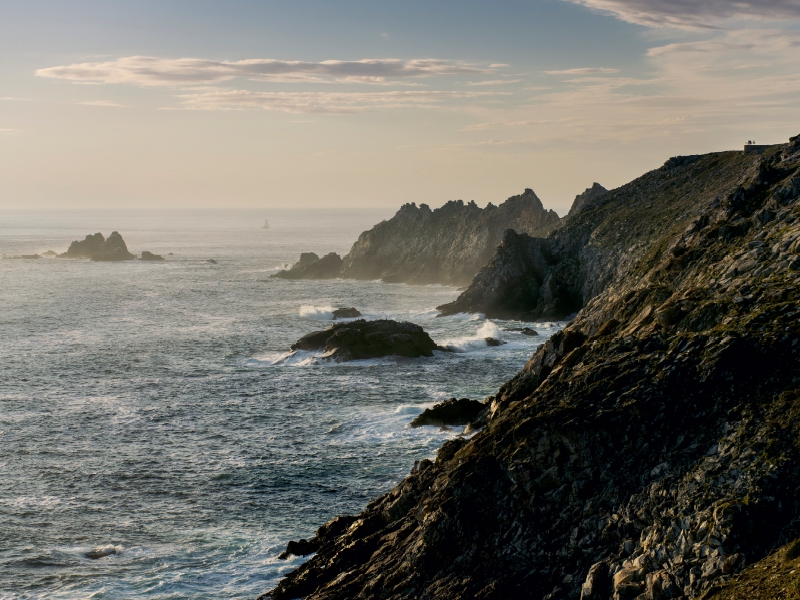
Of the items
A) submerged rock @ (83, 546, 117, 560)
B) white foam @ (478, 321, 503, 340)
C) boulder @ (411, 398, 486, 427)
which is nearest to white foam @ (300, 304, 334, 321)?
white foam @ (478, 321, 503, 340)

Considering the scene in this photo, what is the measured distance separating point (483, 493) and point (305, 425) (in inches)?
1341

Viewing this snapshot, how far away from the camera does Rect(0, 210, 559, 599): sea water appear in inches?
1634

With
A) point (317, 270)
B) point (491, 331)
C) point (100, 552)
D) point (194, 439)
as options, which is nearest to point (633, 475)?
point (100, 552)

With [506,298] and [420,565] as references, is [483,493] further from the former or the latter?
[506,298]

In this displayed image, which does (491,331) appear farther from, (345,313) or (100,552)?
(100,552)

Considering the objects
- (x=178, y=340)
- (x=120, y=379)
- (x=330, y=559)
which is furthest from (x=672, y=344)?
(x=178, y=340)

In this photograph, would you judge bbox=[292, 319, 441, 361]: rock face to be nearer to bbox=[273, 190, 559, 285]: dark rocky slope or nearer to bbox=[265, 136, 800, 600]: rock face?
bbox=[265, 136, 800, 600]: rock face

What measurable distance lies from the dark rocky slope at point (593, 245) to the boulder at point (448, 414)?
152 feet

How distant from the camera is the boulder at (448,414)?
2437 inches

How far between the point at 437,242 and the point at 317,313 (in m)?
60.0

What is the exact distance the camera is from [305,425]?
63.5 metres

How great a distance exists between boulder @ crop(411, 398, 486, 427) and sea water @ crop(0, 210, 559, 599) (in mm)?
1429

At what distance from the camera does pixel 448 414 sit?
204 feet

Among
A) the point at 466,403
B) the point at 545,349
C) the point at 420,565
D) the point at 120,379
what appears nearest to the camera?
the point at 420,565
